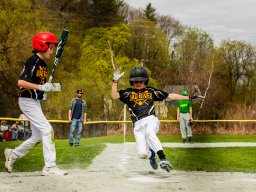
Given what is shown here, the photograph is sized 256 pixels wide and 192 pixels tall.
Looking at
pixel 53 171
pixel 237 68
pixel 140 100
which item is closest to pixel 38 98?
pixel 53 171

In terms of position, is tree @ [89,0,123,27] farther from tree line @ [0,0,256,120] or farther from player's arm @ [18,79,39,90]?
player's arm @ [18,79,39,90]

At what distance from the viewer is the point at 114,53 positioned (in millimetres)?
56344

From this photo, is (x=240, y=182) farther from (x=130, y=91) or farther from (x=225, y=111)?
(x=225, y=111)

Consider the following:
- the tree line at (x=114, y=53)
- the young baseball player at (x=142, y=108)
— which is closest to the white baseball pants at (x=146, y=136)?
the young baseball player at (x=142, y=108)

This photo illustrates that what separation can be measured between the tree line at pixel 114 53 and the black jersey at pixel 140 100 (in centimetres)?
2691

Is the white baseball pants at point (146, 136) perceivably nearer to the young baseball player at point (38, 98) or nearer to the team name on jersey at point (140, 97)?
the team name on jersey at point (140, 97)

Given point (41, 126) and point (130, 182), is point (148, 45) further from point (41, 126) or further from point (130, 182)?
point (130, 182)

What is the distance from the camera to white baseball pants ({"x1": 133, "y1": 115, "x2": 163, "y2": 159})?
7871mm

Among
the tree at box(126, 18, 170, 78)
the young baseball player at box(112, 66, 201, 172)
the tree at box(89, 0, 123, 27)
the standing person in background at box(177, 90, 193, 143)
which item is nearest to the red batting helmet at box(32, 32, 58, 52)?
the young baseball player at box(112, 66, 201, 172)

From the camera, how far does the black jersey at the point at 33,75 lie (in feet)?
24.2

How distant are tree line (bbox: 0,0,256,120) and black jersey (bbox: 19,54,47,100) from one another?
27185 mm

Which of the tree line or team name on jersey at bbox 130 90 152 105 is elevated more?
the tree line

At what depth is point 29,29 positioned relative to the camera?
36781 millimetres

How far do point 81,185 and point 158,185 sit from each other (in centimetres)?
99
